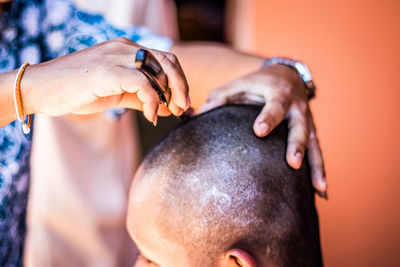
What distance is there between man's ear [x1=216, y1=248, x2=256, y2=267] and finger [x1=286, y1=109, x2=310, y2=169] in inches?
8.9

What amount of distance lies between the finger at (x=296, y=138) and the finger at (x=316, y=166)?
5 cm

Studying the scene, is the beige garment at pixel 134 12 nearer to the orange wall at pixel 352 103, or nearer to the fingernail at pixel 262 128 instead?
the orange wall at pixel 352 103

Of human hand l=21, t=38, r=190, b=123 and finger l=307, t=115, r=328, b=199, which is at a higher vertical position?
human hand l=21, t=38, r=190, b=123

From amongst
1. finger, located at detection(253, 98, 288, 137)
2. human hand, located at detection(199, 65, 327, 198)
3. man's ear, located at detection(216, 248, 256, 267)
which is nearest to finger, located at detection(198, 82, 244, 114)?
human hand, located at detection(199, 65, 327, 198)

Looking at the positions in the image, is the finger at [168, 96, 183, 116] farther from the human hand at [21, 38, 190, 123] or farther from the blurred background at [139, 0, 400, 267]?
the blurred background at [139, 0, 400, 267]

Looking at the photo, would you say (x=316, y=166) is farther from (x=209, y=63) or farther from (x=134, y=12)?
(x=134, y=12)

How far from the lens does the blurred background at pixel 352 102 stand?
1.63 metres

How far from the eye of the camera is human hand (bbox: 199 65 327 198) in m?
0.77

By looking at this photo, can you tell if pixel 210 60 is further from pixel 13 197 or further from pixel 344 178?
pixel 344 178

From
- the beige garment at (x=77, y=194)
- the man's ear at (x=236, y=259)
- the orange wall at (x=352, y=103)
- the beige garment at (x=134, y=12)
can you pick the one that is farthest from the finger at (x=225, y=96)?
the orange wall at (x=352, y=103)

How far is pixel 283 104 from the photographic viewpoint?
33.2 inches

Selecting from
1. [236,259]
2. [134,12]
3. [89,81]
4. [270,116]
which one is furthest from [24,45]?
[236,259]

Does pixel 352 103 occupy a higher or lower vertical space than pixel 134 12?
lower

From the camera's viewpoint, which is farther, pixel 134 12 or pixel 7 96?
pixel 134 12
